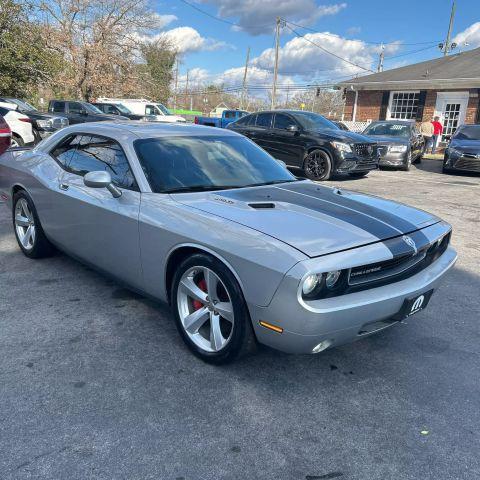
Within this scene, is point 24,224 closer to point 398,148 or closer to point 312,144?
point 312,144

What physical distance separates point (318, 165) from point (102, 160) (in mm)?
7845

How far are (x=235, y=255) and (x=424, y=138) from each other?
15926mm

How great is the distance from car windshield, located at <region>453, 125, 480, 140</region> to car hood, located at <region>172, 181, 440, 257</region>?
482 inches

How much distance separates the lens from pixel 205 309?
302 centimetres

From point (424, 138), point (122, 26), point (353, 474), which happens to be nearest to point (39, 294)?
point (353, 474)

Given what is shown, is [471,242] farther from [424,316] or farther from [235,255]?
[235,255]

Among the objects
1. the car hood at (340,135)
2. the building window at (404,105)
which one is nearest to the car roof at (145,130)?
the car hood at (340,135)

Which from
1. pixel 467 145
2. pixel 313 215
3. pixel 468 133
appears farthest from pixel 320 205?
pixel 468 133

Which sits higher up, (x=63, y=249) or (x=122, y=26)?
(x=122, y=26)

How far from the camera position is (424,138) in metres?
16.7

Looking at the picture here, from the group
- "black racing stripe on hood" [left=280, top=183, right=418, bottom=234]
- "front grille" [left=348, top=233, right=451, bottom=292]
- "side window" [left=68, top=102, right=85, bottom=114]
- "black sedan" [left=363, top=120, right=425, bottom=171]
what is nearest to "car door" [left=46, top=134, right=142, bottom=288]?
"black racing stripe on hood" [left=280, top=183, right=418, bottom=234]

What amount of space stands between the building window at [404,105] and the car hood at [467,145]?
10331 mm

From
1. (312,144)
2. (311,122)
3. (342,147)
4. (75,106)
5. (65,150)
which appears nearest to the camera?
(65,150)

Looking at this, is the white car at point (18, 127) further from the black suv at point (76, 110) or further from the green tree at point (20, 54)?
the green tree at point (20, 54)
